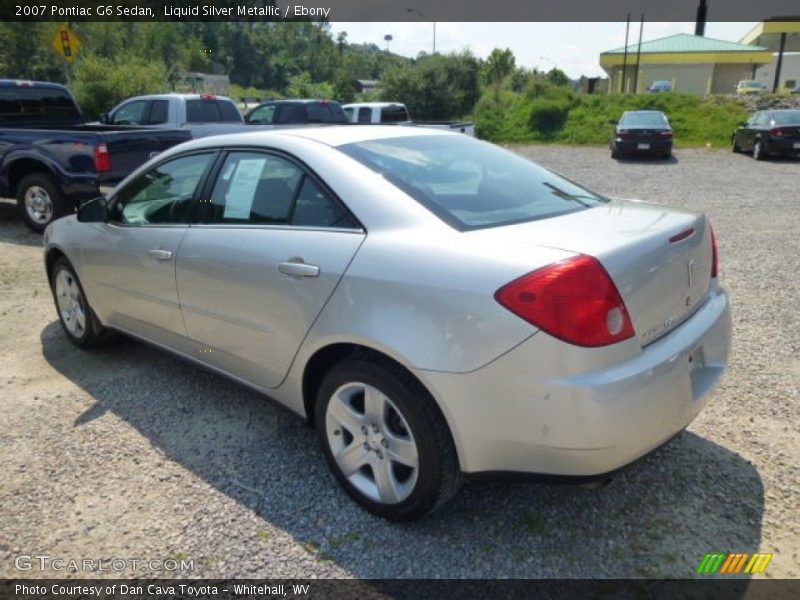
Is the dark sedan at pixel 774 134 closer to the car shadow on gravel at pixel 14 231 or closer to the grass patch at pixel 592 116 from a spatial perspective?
the grass patch at pixel 592 116

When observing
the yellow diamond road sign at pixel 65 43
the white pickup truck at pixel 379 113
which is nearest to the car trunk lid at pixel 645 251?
the white pickup truck at pixel 379 113

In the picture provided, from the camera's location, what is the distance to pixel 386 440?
8.34 feet

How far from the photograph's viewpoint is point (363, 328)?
2443mm

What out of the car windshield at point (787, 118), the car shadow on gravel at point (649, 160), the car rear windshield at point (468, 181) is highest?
the car rear windshield at point (468, 181)

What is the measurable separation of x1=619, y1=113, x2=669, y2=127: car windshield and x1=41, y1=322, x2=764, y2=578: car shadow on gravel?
1902 centimetres

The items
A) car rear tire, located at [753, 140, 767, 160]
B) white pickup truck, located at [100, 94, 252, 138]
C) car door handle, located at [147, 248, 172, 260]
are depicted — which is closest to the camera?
car door handle, located at [147, 248, 172, 260]

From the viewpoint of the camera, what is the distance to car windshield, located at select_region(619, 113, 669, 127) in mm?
19875

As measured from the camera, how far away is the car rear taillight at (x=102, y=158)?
296 inches

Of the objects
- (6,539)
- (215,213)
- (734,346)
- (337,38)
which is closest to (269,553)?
(6,539)

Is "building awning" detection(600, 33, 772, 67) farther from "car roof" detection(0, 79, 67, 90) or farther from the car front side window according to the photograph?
the car front side window

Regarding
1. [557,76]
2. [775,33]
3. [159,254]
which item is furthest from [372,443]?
[775,33]

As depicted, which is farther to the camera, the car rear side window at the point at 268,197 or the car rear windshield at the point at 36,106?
the car rear windshield at the point at 36,106

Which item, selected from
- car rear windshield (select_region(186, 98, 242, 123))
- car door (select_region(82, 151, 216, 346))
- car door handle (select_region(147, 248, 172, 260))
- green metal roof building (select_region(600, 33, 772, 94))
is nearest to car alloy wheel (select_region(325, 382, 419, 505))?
car door (select_region(82, 151, 216, 346))

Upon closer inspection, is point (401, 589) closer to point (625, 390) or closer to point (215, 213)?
point (625, 390)
